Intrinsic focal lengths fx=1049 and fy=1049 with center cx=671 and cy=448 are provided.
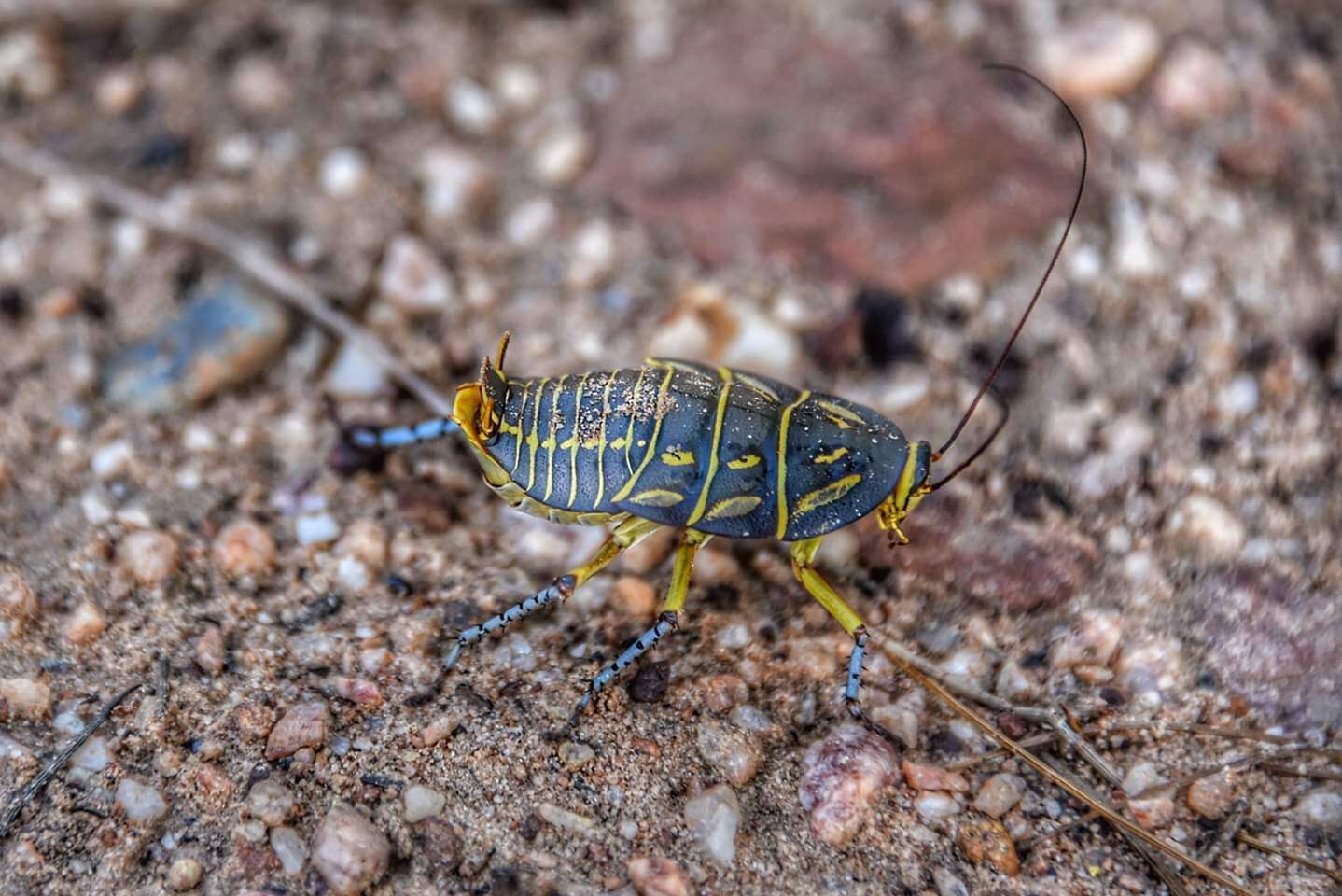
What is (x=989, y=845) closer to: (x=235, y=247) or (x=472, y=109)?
(x=235, y=247)

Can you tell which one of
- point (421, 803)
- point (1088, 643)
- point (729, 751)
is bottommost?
point (421, 803)

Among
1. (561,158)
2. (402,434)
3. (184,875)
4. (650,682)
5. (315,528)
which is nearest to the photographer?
(184,875)

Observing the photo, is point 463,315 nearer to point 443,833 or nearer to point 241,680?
point 241,680

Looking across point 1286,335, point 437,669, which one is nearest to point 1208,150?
point 1286,335

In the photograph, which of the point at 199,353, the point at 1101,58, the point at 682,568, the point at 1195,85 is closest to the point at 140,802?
the point at 682,568

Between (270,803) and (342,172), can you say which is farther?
(342,172)

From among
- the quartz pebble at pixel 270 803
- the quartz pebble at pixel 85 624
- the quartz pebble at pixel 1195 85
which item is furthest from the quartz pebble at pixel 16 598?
the quartz pebble at pixel 1195 85
